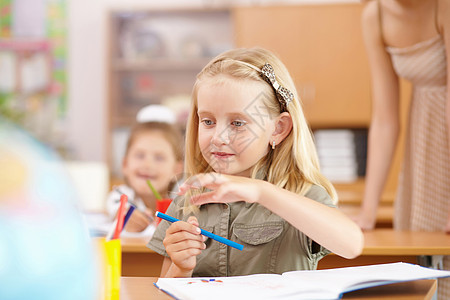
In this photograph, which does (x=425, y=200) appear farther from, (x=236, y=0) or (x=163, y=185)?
(x=236, y=0)

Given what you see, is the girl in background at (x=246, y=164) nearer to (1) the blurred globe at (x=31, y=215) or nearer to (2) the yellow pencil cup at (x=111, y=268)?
(2) the yellow pencil cup at (x=111, y=268)

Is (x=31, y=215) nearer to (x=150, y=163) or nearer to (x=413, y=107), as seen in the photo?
(x=413, y=107)

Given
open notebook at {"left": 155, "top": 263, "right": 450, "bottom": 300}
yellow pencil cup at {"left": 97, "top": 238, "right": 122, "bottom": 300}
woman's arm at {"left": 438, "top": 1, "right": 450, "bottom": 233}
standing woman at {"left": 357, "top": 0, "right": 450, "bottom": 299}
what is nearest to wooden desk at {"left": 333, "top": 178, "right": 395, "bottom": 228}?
standing woman at {"left": 357, "top": 0, "right": 450, "bottom": 299}

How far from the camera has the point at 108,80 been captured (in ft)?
12.8

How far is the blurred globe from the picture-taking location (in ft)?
1.47

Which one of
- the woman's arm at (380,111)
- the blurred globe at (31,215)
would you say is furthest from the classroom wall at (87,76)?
the blurred globe at (31,215)

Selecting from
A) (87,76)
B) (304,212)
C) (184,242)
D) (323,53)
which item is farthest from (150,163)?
(87,76)

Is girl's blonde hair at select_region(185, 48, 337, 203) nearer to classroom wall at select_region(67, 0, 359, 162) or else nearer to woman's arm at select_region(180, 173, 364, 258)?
woman's arm at select_region(180, 173, 364, 258)

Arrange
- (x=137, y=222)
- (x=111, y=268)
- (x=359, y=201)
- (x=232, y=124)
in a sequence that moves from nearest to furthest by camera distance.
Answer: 1. (x=111, y=268)
2. (x=232, y=124)
3. (x=137, y=222)
4. (x=359, y=201)

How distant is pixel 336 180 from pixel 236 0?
5.03 ft

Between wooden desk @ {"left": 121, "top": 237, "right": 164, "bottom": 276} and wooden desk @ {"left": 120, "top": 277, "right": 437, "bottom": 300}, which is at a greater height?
wooden desk @ {"left": 120, "top": 277, "right": 437, "bottom": 300}

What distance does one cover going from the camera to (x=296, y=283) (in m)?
0.83

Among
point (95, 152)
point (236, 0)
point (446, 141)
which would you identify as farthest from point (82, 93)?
point (446, 141)

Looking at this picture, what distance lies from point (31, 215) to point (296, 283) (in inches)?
19.1
